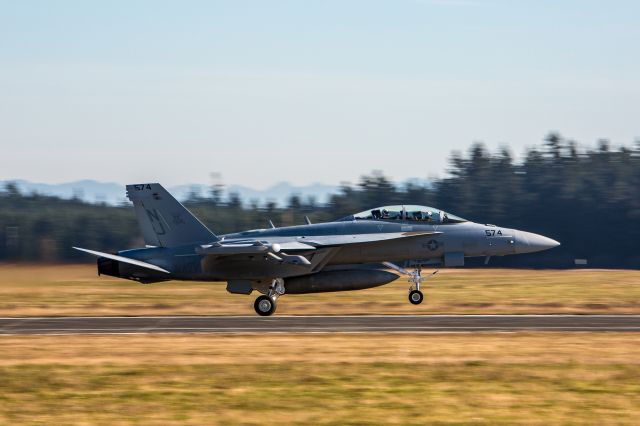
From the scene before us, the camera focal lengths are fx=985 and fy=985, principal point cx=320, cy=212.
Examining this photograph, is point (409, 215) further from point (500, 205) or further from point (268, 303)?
point (500, 205)

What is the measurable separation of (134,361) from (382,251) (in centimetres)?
1139

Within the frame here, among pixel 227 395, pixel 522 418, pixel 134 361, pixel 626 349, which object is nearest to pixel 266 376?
pixel 227 395

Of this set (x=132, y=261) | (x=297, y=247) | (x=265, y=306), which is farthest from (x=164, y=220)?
(x=297, y=247)

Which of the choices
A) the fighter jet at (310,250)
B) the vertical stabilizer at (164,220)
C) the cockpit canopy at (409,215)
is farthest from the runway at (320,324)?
the cockpit canopy at (409,215)

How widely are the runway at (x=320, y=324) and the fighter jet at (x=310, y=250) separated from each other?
3.83ft

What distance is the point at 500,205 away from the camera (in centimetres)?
7862

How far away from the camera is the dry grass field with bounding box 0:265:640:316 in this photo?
31.5 metres

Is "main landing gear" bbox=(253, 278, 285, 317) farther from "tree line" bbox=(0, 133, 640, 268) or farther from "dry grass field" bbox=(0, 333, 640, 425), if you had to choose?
"tree line" bbox=(0, 133, 640, 268)

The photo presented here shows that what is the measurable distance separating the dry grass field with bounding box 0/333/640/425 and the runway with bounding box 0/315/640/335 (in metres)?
2.06

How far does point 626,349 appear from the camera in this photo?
2036 centimetres

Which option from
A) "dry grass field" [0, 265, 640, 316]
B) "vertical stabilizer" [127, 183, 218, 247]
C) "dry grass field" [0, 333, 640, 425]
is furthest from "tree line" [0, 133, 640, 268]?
"dry grass field" [0, 333, 640, 425]

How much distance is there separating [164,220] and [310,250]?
4515mm

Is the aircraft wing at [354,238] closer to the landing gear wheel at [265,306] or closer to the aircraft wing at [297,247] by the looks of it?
the aircraft wing at [297,247]

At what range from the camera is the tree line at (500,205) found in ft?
202
